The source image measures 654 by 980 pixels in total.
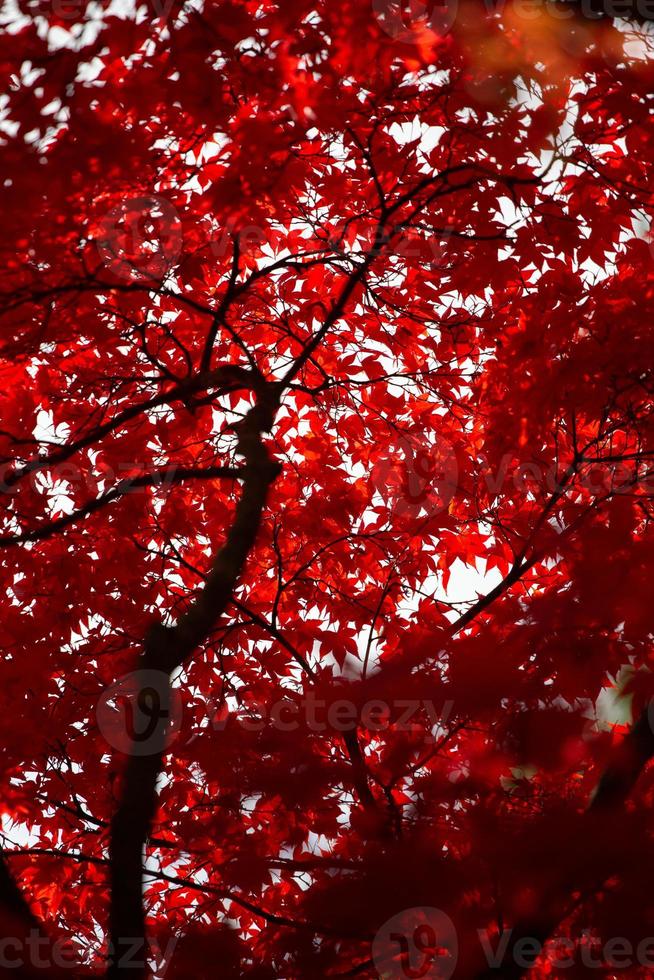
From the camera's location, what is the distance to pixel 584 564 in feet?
11.3

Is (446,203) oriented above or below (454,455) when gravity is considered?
above

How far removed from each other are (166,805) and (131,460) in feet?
6.43

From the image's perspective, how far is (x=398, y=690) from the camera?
3.38 meters

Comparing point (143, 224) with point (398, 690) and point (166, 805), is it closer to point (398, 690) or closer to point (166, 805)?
point (398, 690)

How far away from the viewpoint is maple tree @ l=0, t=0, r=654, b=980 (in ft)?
9.57

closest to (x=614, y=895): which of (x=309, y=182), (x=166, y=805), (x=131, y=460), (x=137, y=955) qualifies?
(x=137, y=955)

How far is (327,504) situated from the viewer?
16.1 feet

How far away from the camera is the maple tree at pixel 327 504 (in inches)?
115

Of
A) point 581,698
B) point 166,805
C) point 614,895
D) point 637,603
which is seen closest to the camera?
point 614,895

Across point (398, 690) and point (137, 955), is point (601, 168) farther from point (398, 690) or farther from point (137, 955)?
point (137, 955)

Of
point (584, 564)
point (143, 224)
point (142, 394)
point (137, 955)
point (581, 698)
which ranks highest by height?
point (143, 224)

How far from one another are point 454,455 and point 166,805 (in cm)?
257

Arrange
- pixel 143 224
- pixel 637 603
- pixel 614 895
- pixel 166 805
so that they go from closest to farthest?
1. pixel 614 895
2. pixel 637 603
3. pixel 143 224
4. pixel 166 805

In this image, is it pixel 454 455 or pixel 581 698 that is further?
pixel 454 455
